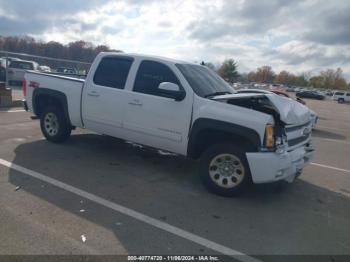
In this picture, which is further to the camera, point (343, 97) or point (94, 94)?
point (343, 97)

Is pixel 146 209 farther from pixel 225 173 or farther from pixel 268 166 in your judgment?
pixel 268 166

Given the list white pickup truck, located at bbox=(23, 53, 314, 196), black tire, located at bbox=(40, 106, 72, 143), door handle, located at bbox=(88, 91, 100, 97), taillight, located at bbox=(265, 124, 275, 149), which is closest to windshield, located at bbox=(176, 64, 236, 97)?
white pickup truck, located at bbox=(23, 53, 314, 196)

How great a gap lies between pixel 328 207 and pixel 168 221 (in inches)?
101

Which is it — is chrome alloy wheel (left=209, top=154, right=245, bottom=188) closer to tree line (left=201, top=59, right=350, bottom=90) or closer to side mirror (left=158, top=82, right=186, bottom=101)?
side mirror (left=158, top=82, right=186, bottom=101)

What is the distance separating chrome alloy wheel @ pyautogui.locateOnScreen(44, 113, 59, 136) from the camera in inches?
280

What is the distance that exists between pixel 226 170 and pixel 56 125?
13.0 ft

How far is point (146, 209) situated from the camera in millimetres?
4371

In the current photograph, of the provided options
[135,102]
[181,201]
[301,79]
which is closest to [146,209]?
[181,201]

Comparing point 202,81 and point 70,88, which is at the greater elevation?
point 202,81

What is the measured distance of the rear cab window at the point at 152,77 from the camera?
219 inches

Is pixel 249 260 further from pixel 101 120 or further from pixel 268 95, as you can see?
pixel 101 120

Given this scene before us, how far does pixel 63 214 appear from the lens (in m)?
4.03

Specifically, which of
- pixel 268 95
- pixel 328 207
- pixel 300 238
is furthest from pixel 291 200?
pixel 268 95

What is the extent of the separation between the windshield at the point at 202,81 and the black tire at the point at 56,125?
2.82m
